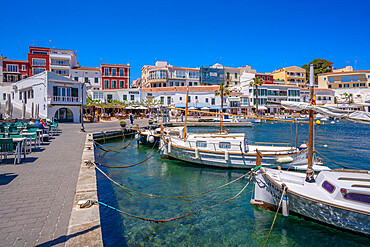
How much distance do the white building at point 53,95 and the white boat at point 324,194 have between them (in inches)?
1342

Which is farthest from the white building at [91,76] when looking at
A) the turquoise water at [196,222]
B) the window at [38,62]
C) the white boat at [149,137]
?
the turquoise water at [196,222]

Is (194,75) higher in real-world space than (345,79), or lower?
lower

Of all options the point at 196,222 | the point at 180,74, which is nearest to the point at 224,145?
the point at 196,222

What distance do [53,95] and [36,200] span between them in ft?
112

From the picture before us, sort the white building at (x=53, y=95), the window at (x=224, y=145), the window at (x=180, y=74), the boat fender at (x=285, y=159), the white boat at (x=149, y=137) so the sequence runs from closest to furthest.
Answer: the boat fender at (x=285, y=159) → the window at (x=224, y=145) → the white boat at (x=149, y=137) → the white building at (x=53, y=95) → the window at (x=180, y=74)

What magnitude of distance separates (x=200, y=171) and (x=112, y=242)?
1006 cm

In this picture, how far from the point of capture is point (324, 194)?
890 cm

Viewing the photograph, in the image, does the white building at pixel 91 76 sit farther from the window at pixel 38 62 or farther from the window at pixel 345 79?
the window at pixel 345 79

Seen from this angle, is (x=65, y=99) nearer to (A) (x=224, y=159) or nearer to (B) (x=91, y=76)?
(B) (x=91, y=76)

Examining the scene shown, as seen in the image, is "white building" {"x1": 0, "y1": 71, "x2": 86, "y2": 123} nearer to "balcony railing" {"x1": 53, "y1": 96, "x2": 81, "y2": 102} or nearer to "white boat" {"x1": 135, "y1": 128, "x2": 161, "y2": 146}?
"balcony railing" {"x1": 53, "y1": 96, "x2": 81, "y2": 102}

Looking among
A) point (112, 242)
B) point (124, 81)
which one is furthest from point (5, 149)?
point (124, 81)

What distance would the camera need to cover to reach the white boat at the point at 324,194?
7.99 metres

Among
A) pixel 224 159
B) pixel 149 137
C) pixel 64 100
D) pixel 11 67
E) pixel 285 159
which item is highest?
pixel 11 67

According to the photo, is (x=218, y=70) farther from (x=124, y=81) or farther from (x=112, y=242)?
(x=112, y=242)
